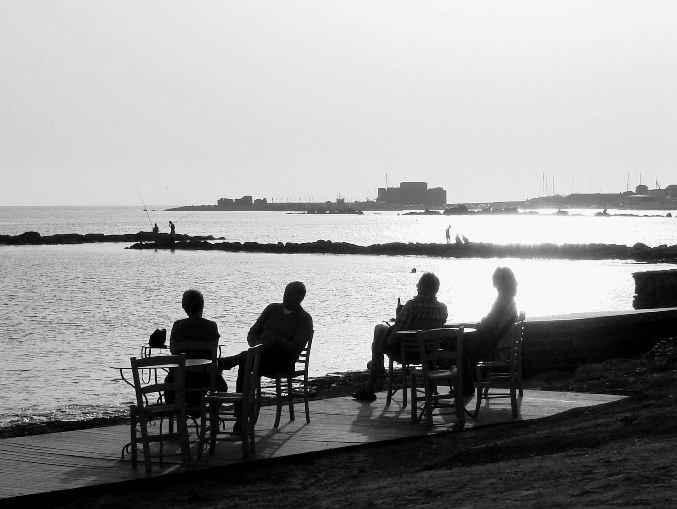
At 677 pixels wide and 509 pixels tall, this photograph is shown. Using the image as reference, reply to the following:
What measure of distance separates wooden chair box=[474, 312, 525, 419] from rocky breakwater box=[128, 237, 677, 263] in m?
59.7

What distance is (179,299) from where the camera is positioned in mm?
42812

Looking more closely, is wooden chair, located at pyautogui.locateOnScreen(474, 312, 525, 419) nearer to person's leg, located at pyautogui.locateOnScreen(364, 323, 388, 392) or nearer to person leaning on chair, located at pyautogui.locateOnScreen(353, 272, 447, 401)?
person leaning on chair, located at pyautogui.locateOnScreen(353, 272, 447, 401)

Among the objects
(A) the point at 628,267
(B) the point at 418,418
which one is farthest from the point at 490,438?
(A) the point at 628,267

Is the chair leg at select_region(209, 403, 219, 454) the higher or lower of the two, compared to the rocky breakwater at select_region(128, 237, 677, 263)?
higher

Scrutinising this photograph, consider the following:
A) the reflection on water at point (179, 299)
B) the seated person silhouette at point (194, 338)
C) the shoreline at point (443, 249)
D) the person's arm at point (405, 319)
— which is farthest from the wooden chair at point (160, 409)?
the shoreline at point (443, 249)

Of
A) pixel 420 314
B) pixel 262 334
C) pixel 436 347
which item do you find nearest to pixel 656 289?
pixel 420 314

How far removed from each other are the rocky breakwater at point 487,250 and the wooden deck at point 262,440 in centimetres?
6033

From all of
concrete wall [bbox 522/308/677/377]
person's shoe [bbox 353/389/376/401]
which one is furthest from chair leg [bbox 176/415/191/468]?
concrete wall [bbox 522/308/677/377]

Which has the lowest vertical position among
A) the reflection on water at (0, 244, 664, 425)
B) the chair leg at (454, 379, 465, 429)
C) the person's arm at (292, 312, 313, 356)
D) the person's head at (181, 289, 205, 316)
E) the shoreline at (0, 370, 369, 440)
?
the reflection on water at (0, 244, 664, 425)

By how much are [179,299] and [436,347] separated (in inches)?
1337

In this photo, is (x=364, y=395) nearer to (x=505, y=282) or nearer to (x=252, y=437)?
(x=505, y=282)

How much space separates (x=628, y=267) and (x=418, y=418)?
58280 millimetres

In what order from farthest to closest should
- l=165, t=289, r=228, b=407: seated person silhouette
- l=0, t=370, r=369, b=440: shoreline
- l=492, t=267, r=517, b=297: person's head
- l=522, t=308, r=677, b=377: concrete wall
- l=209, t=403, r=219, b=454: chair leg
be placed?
l=522, t=308, r=677, b=377: concrete wall → l=0, t=370, r=369, b=440: shoreline → l=492, t=267, r=517, b=297: person's head → l=165, t=289, r=228, b=407: seated person silhouette → l=209, t=403, r=219, b=454: chair leg

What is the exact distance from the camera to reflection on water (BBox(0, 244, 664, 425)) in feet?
61.7
